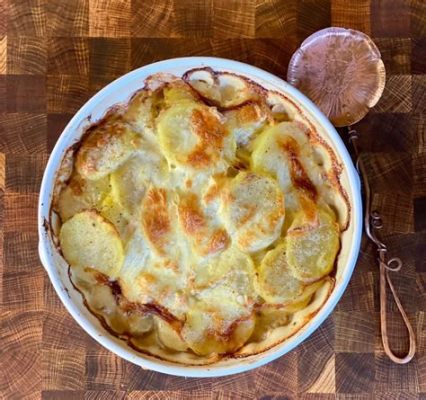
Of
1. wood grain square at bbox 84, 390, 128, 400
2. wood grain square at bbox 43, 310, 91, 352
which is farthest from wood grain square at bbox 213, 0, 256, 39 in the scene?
wood grain square at bbox 84, 390, 128, 400

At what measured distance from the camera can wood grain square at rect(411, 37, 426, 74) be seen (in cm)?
164

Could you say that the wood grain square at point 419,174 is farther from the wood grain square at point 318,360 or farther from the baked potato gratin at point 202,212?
the wood grain square at point 318,360

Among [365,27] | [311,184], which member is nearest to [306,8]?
[365,27]

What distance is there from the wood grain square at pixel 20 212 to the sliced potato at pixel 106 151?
28cm

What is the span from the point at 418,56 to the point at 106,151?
90 centimetres

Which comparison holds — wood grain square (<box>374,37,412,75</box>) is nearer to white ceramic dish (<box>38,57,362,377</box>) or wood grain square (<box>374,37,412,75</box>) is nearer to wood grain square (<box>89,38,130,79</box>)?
white ceramic dish (<box>38,57,362,377</box>)

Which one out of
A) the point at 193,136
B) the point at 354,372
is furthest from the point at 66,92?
the point at 354,372

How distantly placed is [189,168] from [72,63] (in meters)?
0.50

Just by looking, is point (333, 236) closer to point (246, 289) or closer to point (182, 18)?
point (246, 289)

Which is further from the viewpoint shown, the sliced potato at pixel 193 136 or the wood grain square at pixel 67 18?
the wood grain square at pixel 67 18

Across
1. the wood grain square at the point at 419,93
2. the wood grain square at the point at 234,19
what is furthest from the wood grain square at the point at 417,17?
the wood grain square at the point at 234,19

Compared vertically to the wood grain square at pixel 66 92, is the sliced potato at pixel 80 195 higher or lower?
lower

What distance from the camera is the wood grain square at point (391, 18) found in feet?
5.34

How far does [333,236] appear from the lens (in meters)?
1.44
